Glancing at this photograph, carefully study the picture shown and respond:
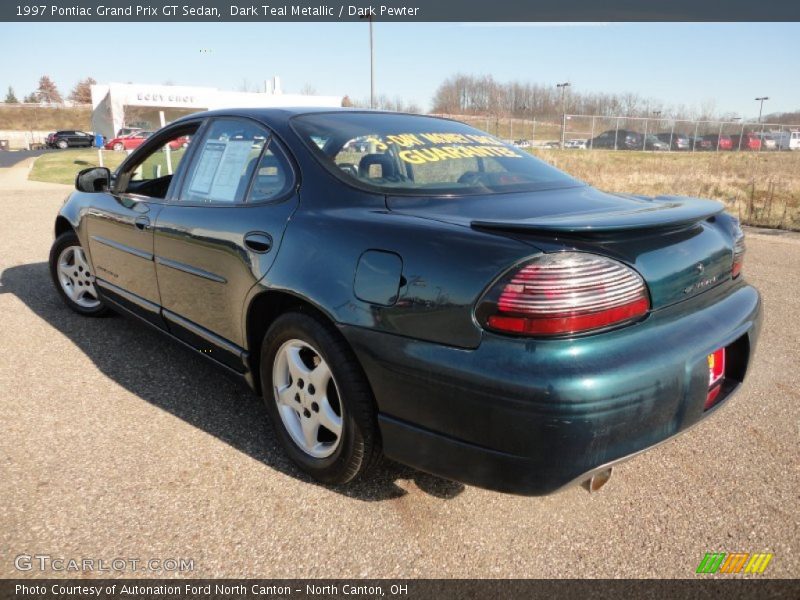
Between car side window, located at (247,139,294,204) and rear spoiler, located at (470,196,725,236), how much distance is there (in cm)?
100

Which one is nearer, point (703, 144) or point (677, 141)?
point (677, 141)

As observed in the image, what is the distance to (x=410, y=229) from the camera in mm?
1942

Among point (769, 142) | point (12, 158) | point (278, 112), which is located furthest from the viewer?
point (769, 142)

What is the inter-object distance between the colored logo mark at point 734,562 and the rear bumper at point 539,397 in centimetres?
50

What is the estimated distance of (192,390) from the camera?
10.8ft

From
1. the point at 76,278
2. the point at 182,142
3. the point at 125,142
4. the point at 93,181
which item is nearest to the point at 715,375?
the point at 182,142

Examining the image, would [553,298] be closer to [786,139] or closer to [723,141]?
[723,141]

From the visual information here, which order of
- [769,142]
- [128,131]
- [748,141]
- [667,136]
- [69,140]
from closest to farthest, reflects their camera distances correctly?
1. [128,131]
2. [667,136]
3. [748,141]
4. [769,142]
5. [69,140]

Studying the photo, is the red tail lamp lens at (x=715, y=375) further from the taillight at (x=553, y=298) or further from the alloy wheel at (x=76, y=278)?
the alloy wheel at (x=76, y=278)

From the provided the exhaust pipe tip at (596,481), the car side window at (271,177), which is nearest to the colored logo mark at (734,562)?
the exhaust pipe tip at (596,481)

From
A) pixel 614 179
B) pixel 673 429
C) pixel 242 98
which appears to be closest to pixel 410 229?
pixel 673 429

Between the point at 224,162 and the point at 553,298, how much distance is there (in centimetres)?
197

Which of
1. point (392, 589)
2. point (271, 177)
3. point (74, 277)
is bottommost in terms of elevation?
point (392, 589)

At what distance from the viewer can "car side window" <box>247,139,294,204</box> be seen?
8.20 feet
